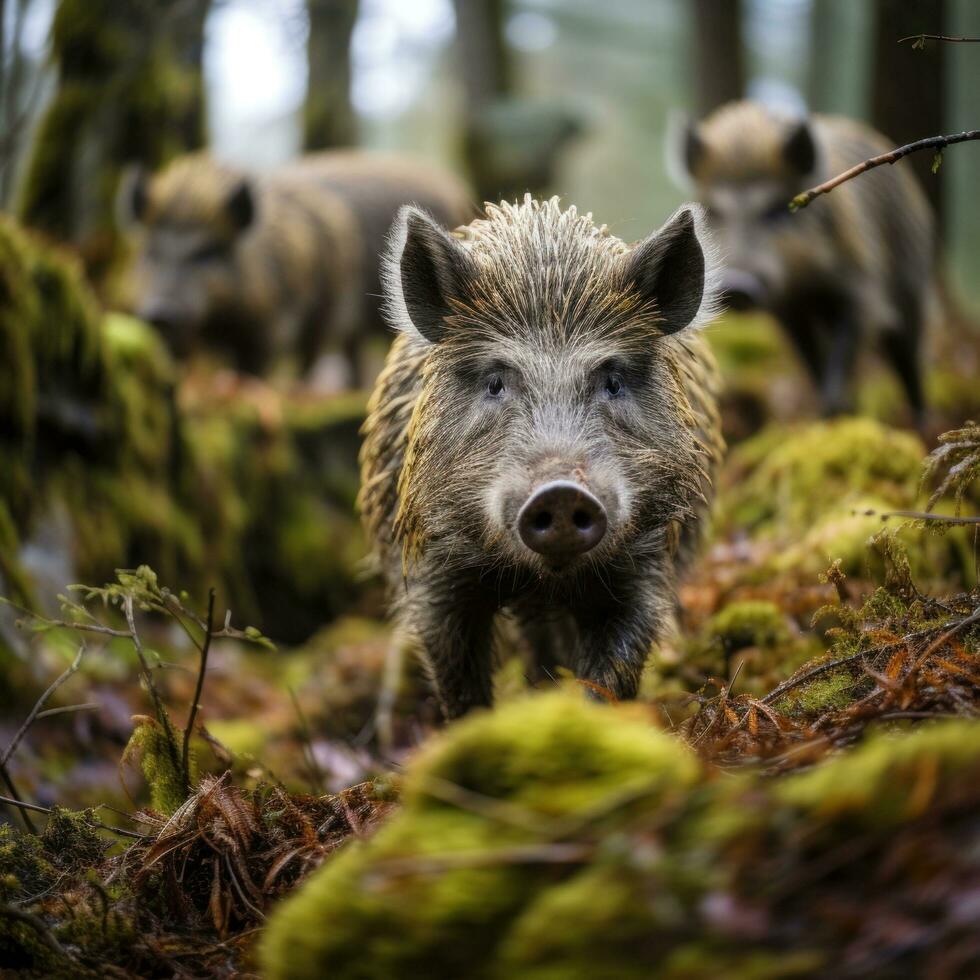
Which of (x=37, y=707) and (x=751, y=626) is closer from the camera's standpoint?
(x=37, y=707)

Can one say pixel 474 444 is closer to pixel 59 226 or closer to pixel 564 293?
pixel 564 293

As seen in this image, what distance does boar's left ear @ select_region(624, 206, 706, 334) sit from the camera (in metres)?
3.69

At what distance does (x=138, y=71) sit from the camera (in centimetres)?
1077

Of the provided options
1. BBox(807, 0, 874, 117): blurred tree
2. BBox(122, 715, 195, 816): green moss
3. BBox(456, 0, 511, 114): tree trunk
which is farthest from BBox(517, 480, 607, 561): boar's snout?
BBox(456, 0, 511, 114): tree trunk

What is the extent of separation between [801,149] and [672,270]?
569 cm

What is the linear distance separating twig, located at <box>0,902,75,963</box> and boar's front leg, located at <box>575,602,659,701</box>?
187cm

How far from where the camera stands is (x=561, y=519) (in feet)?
10.00

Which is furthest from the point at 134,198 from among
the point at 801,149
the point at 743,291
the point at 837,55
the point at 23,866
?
the point at 837,55

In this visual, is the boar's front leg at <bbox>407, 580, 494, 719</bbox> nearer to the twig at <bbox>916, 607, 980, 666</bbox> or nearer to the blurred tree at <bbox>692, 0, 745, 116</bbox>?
the twig at <bbox>916, 607, 980, 666</bbox>

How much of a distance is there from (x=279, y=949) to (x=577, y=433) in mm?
1995

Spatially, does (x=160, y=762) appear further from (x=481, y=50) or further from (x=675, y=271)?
(x=481, y=50)

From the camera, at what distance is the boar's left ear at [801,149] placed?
8672 millimetres

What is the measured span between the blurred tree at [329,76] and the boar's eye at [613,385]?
546 inches

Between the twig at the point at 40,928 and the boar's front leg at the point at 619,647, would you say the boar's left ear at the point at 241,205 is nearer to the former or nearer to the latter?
the boar's front leg at the point at 619,647
